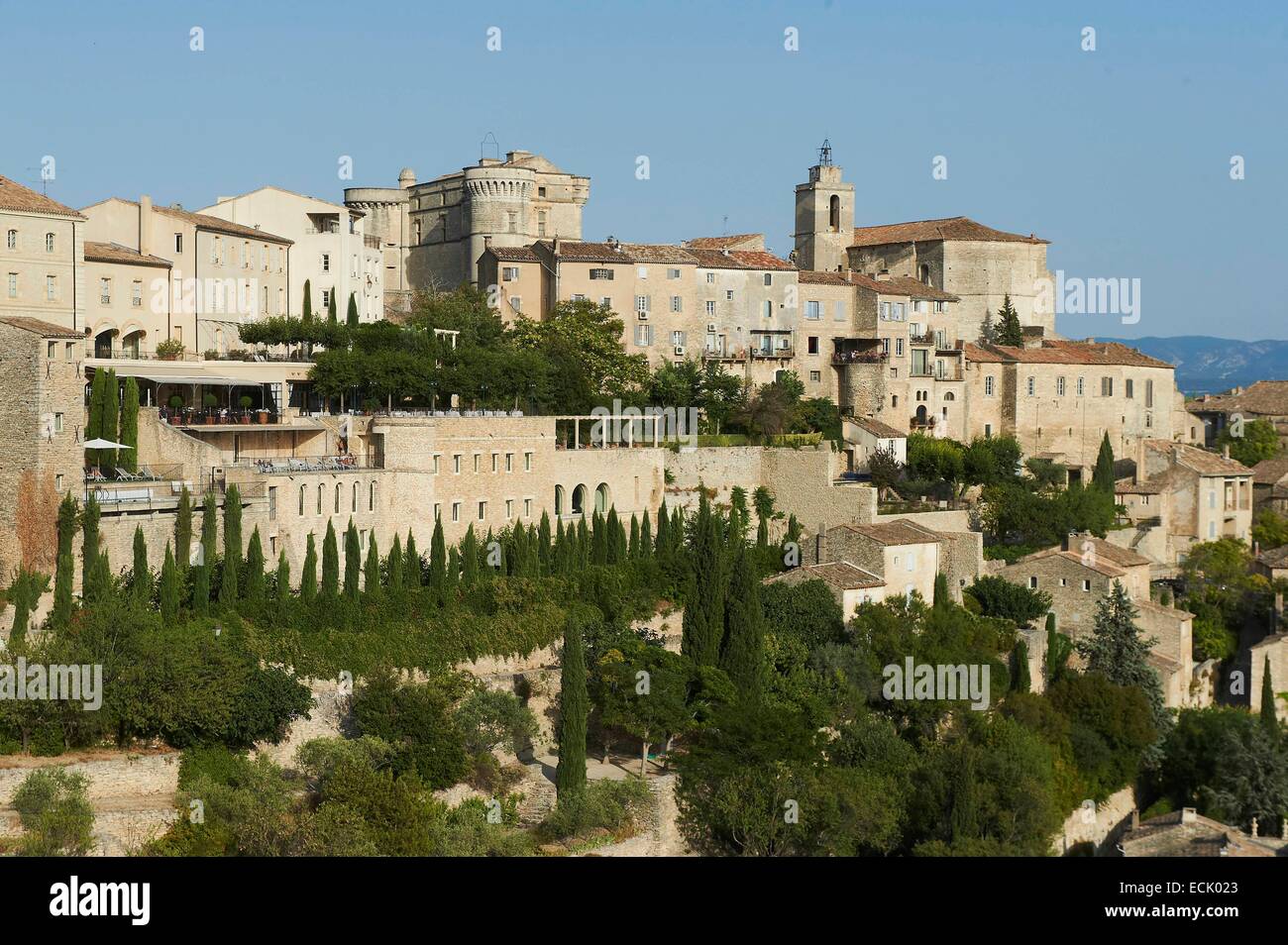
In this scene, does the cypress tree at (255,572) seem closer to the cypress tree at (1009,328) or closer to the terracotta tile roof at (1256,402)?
the cypress tree at (1009,328)

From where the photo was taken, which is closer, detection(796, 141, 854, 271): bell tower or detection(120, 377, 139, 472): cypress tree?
detection(120, 377, 139, 472): cypress tree

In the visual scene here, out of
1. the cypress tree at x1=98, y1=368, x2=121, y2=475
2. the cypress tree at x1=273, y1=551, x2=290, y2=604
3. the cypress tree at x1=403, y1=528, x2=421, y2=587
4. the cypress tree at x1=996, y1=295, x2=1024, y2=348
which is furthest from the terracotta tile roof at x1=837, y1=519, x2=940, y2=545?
the cypress tree at x1=996, y1=295, x2=1024, y2=348

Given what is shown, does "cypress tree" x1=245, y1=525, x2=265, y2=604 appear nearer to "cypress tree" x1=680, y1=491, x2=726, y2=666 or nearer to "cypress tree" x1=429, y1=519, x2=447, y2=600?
"cypress tree" x1=429, y1=519, x2=447, y2=600

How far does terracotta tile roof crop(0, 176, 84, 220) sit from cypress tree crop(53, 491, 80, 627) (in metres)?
11.9

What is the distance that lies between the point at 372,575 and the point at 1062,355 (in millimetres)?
34778

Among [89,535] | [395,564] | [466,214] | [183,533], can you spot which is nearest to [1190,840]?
[395,564]

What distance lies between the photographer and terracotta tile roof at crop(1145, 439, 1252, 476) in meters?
55.2

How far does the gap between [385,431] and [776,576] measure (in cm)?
1072

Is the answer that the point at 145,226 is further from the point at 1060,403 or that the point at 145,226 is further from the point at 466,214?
the point at 1060,403

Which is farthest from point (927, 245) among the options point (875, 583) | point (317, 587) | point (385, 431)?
point (317, 587)

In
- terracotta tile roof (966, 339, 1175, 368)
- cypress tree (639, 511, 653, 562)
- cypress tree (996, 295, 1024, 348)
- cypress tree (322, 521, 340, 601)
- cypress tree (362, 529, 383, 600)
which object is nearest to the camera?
cypress tree (322, 521, 340, 601)

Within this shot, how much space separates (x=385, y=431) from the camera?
1554 inches

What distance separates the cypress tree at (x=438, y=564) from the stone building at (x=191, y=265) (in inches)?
519
